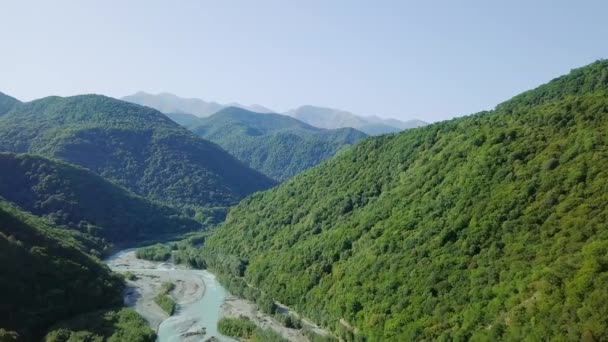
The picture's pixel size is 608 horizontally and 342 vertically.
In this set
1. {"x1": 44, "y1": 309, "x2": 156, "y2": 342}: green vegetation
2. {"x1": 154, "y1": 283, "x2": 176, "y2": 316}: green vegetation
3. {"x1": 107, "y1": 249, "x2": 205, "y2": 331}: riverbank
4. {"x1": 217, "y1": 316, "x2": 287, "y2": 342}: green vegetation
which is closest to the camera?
{"x1": 44, "y1": 309, "x2": 156, "y2": 342}: green vegetation

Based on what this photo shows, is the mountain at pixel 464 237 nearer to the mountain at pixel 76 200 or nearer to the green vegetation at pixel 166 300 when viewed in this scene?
the green vegetation at pixel 166 300

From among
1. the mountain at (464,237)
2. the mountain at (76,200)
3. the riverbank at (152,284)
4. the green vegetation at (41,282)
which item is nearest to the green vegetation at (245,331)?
the mountain at (464,237)

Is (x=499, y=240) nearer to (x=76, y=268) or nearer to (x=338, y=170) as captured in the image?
(x=338, y=170)

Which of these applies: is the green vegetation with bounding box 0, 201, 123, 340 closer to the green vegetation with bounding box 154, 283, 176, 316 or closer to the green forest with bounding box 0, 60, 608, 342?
the green forest with bounding box 0, 60, 608, 342

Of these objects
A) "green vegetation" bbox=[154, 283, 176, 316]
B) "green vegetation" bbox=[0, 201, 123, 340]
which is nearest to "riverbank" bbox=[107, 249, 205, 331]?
"green vegetation" bbox=[154, 283, 176, 316]

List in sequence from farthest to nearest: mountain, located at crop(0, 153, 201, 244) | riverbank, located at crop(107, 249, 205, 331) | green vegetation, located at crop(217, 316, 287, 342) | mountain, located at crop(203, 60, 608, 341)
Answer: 1. mountain, located at crop(0, 153, 201, 244)
2. riverbank, located at crop(107, 249, 205, 331)
3. green vegetation, located at crop(217, 316, 287, 342)
4. mountain, located at crop(203, 60, 608, 341)

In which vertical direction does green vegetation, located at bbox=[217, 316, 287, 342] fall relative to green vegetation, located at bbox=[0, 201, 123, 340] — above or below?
below
